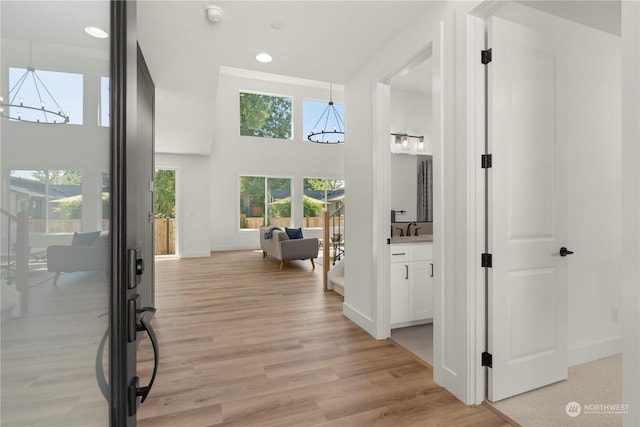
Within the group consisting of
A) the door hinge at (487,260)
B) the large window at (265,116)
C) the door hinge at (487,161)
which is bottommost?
the door hinge at (487,260)

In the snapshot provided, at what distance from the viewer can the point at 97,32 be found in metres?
0.66

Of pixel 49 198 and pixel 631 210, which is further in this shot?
pixel 631 210

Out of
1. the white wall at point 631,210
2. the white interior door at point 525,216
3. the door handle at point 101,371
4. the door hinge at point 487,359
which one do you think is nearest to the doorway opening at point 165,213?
the door hinge at point 487,359

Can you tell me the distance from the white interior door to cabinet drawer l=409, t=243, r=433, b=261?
1.28m

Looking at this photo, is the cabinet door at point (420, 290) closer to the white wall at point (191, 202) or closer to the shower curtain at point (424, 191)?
the shower curtain at point (424, 191)

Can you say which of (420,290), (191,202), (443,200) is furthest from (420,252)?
(191,202)

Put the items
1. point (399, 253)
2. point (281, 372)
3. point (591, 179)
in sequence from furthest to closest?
1. point (399, 253)
2. point (591, 179)
3. point (281, 372)

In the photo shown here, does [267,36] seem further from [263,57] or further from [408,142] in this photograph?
[408,142]

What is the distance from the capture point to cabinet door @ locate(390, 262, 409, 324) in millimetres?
3205

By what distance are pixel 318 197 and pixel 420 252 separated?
280 inches

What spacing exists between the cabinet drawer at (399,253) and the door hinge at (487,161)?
1.39m

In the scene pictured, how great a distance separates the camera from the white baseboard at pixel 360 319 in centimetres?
304

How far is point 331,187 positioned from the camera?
34.4 feet

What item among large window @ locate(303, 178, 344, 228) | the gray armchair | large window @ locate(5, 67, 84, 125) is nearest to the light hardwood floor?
large window @ locate(5, 67, 84, 125)
